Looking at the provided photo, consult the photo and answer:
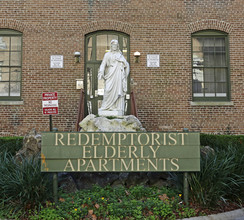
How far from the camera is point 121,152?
16.6ft

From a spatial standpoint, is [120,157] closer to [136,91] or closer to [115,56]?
[115,56]

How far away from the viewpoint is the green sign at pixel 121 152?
197 inches

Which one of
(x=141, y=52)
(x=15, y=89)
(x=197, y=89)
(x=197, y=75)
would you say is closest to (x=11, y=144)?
(x=15, y=89)

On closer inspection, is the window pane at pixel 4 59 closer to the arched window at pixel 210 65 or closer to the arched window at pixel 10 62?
the arched window at pixel 10 62

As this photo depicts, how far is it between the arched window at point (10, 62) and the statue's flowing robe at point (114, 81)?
4.68 meters

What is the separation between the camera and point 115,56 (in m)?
8.25

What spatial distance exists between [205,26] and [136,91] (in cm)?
375

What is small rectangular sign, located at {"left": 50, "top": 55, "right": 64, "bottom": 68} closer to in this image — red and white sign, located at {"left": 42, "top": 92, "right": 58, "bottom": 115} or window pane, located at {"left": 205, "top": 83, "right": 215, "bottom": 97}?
red and white sign, located at {"left": 42, "top": 92, "right": 58, "bottom": 115}

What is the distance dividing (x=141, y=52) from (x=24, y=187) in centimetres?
Answer: 778

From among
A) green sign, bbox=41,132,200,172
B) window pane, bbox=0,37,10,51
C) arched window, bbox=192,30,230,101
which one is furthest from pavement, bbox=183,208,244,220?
window pane, bbox=0,37,10,51

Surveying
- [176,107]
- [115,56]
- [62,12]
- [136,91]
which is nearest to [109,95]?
[115,56]

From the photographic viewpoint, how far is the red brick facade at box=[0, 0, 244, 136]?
11109 mm

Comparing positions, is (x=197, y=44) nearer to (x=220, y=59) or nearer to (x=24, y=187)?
(x=220, y=59)

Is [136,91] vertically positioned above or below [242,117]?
above
